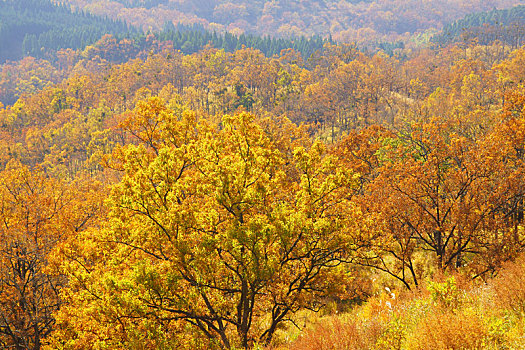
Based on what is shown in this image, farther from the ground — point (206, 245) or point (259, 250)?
point (206, 245)

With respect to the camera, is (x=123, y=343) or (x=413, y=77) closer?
(x=123, y=343)

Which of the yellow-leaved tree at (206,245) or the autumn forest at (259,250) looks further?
the yellow-leaved tree at (206,245)

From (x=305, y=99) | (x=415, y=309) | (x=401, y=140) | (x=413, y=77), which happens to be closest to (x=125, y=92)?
(x=305, y=99)

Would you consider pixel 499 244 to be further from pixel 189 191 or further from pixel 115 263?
pixel 115 263

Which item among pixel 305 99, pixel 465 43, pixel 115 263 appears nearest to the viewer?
pixel 115 263

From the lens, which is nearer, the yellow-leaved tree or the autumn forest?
the autumn forest

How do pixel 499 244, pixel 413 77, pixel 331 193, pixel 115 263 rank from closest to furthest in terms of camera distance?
1. pixel 115 263
2. pixel 331 193
3. pixel 499 244
4. pixel 413 77

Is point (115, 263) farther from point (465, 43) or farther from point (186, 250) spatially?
point (465, 43)

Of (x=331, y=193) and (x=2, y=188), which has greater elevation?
(x=331, y=193)

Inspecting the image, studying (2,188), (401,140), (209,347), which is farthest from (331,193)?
(2,188)

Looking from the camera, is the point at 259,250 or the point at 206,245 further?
the point at 259,250

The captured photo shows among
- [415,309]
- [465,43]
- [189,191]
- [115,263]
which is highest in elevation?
[465,43]

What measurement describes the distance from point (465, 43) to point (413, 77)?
68070mm

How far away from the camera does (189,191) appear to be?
600 inches
